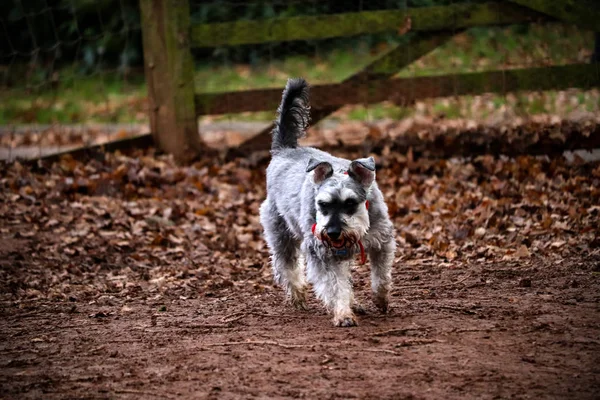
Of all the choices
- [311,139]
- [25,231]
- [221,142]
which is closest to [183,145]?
[221,142]

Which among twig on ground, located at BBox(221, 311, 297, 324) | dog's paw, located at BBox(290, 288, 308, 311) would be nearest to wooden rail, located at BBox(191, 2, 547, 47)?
dog's paw, located at BBox(290, 288, 308, 311)

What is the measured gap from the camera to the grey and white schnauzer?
5.15m

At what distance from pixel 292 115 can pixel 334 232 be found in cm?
171

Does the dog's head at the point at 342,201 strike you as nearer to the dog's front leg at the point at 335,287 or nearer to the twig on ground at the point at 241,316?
the dog's front leg at the point at 335,287

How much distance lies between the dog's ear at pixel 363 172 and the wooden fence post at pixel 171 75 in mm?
5309

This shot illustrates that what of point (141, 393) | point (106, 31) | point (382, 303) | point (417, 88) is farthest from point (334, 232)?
point (106, 31)

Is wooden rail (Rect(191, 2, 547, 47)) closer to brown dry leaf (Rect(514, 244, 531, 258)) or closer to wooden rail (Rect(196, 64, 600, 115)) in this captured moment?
wooden rail (Rect(196, 64, 600, 115))

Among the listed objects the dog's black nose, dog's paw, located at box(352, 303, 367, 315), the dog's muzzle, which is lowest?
dog's paw, located at box(352, 303, 367, 315)

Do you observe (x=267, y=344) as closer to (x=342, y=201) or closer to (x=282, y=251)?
(x=342, y=201)

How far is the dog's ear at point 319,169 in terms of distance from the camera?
17.4 ft

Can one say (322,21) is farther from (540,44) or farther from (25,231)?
(25,231)

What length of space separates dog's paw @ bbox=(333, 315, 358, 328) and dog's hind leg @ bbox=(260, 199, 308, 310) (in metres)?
0.83

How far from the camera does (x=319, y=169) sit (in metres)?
5.33

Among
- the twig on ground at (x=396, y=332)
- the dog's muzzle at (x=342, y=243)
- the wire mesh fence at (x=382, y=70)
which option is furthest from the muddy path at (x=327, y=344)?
the wire mesh fence at (x=382, y=70)
